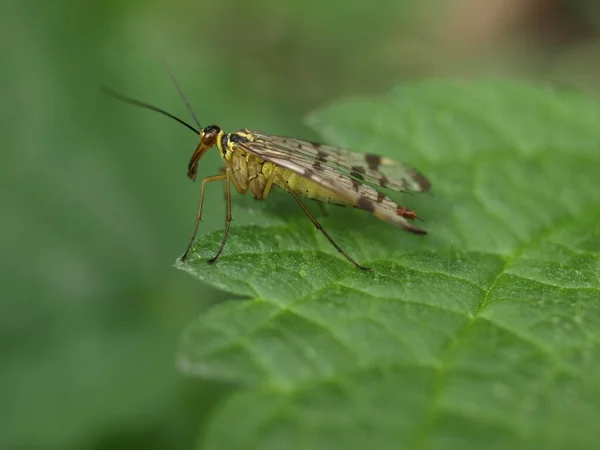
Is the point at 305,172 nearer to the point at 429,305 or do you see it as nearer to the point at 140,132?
the point at 429,305

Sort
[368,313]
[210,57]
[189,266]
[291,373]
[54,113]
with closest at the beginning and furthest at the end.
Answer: [291,373] → [368,313] → [189,266] → [54,113] → [210,57]

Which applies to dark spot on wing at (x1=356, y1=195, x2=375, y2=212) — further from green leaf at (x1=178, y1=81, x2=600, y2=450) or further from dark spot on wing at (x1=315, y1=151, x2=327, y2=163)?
dark spot on wing at (x1=315, y1=151, x2=327, y2=163)

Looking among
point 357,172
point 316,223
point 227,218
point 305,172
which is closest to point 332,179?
point 305,172

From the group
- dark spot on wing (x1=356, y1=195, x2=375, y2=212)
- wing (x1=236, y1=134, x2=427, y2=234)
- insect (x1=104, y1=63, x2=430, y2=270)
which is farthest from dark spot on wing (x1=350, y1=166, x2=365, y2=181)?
dark spot on wing (x1=356, y1=195, x2=375, y2=212)

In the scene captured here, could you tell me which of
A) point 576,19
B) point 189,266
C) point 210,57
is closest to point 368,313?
point 189,266

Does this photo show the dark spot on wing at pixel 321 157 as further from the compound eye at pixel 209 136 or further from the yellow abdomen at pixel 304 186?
the compound eye at pixel 209 136

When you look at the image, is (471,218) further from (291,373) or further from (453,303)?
(291,373)

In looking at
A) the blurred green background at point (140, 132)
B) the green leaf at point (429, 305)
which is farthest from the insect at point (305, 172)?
the blurred green background at point (140, 132)
